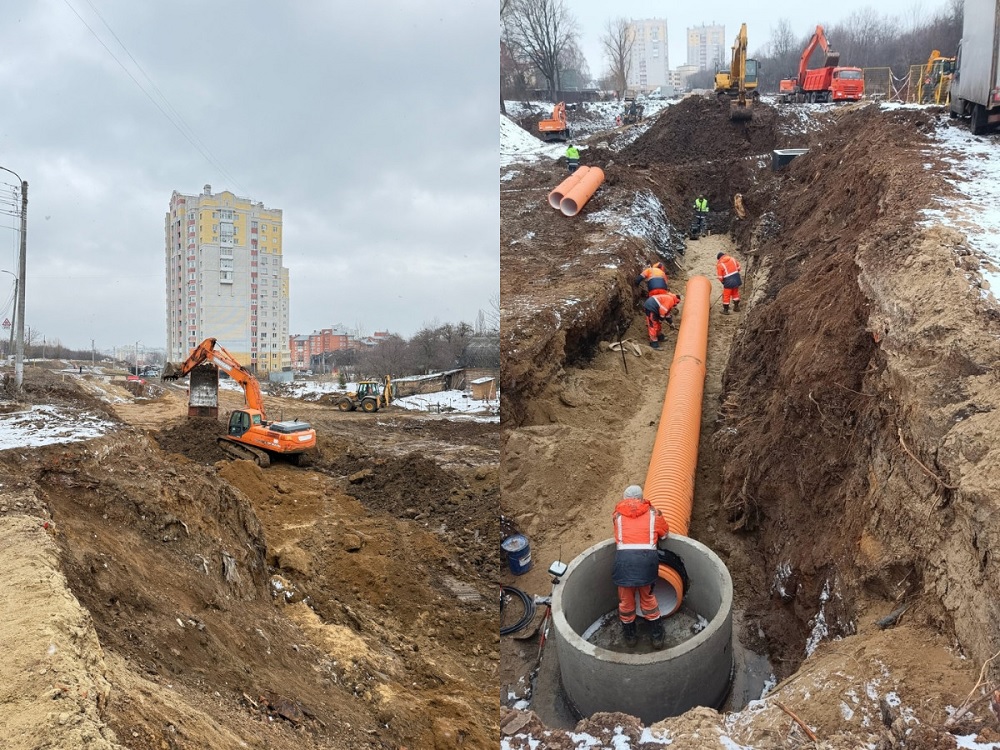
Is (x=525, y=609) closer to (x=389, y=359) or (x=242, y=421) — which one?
(x=242, y=421)

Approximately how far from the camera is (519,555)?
281 inches

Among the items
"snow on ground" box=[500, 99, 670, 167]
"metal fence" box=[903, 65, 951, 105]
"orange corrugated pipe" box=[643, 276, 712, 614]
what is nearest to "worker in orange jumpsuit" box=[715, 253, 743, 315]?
"orange corrugated pipe" box=[643, 276, 712, 614]

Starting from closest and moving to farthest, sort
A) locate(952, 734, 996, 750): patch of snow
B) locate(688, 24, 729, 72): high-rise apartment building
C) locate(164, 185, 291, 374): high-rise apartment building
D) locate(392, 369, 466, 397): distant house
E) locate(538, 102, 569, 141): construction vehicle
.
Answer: locate(952, 734, 996, 750): patch of snow → locate(164, 185, 291, 374): high-rise apartment building → locate(392, 369, 466, 397): distant house → locate(538, 102, 569, 141): construction vehicle → locate(688, 24, 729, 72): high-rise apartment building

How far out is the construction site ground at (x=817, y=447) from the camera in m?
3.47

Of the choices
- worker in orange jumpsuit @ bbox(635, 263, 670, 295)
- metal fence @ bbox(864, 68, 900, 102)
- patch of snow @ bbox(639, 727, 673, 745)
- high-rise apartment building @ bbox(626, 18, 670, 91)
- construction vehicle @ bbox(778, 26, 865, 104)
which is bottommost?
patch of snow @ bbox(639, 727, 673, 745)

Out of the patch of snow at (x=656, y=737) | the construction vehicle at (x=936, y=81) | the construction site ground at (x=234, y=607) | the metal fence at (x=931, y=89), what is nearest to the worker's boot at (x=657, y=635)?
the construction site ground at (x=234, y=607)

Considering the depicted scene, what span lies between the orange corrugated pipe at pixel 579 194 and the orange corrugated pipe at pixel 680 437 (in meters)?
5.76

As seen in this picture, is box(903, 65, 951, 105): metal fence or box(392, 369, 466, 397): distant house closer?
box(903, 65, 951, 105): metal fence

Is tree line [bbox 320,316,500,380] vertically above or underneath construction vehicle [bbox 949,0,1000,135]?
underneath

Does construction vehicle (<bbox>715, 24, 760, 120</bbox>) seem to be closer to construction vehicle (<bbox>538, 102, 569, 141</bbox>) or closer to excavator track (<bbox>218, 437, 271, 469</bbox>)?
construction vehicle (<bbox>538, 102, 569, 141</bbox>)

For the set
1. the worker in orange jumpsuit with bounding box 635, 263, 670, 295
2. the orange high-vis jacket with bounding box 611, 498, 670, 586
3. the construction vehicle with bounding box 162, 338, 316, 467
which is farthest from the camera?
the construction vehicle with bounding box 162, 338, 316, 467

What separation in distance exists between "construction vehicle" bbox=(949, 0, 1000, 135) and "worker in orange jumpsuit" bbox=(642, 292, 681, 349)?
220 inches

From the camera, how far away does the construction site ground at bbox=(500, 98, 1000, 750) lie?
3473 millimetres

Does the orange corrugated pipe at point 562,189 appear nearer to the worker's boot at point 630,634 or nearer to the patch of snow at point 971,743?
the worker's boot at point 630,634
